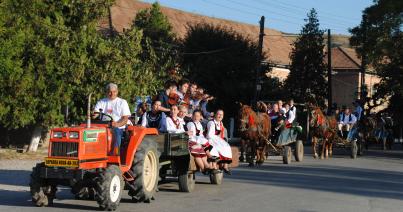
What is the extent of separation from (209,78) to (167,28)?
541cm

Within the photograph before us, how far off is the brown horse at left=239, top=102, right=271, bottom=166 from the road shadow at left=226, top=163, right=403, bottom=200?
0.51 metres

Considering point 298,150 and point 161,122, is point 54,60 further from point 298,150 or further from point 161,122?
point 161,122

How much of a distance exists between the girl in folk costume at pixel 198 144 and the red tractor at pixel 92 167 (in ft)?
8.00

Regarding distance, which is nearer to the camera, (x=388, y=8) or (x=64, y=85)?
(x=64, y=85)

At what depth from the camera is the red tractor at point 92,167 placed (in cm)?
1170

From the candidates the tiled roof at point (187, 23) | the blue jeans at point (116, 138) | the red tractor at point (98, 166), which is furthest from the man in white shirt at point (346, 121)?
the tiled roof at point (187, 23)

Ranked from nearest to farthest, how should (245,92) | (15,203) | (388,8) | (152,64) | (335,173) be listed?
(15,203) → (335,173) → (152,64) → (388,8) → (245,92)

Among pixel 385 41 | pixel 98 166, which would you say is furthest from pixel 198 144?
pixel 385 41

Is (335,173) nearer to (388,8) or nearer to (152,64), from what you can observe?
(152,64)

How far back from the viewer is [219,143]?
16062mm

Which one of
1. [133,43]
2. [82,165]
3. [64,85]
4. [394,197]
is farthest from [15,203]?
[133,43]

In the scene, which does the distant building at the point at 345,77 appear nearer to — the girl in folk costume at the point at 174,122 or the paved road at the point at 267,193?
the paved road at the point at 267,193

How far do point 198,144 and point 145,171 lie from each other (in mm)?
2469

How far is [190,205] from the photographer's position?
42.8 feet
